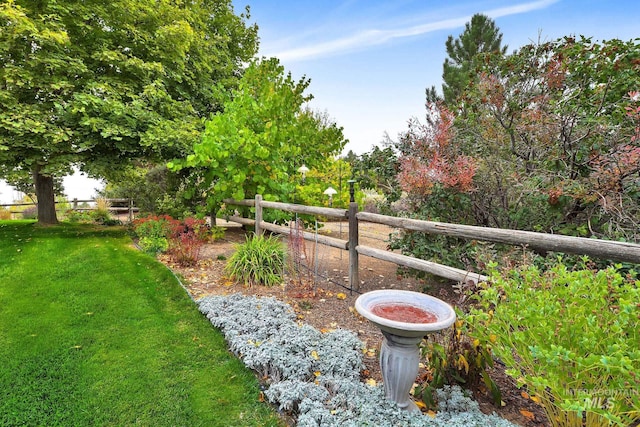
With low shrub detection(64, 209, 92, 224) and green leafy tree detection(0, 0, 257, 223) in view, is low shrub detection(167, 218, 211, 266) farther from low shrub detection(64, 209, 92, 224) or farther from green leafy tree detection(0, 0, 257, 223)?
low shrub detection(64, 209, 92, 224)

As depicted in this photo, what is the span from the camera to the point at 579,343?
4.94ft

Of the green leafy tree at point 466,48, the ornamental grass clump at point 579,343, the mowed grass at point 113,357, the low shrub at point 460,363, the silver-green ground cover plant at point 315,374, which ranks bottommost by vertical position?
the mowed grass at point 113,357

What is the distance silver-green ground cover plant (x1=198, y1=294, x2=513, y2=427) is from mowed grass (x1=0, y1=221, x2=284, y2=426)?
0.16 m

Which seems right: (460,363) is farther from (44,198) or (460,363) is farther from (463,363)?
(44,198)

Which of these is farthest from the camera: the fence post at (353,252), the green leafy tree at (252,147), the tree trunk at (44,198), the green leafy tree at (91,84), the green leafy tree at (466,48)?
the green leafy tree at (466,48)

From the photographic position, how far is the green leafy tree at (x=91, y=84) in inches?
269

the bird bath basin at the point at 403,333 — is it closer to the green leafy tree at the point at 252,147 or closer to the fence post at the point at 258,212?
the fence post at the point at 258,212

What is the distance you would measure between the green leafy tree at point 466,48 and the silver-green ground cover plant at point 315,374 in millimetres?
12515

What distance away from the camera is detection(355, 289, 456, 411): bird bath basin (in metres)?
1.82

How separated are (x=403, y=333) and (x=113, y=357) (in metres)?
2.61

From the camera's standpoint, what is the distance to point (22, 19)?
20.9 feet

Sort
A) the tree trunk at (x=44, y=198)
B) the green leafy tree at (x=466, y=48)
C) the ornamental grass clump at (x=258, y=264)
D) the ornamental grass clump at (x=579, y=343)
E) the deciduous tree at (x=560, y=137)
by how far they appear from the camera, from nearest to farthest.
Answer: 1. the ornamental grass clump at (x=579, y=343)
2. the deciduous tree at (x=560, y=137)
3. the ornamental grass clump at (x=258, y=264)
4. the tree trunk at (x=44, y=198)
5. the green leafy tree at (x=466, y=48)

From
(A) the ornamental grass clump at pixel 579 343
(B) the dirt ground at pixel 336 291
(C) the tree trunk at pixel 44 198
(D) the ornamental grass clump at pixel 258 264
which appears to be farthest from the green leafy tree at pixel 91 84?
(A) the ornamental grass clump at pixel 579 343

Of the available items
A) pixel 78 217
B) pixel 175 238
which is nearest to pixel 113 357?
pixel 175 238
